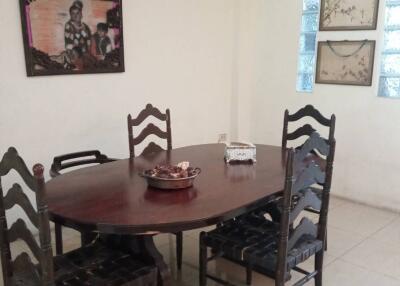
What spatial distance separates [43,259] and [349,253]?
216cm

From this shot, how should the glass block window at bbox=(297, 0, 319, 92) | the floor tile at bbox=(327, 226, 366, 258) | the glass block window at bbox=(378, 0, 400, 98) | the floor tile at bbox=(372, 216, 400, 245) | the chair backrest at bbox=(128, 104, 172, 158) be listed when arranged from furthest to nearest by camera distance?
the glass block window at bbox=(297, 0, 319, 92), the glass block window at bbox=(378, 0, 400, 98), the floor tile at bbox=(372, 216, 400, 245), the floor tile at bbox=(327, 226, 366, 258), the chair backrest at bbox=(128, 104, 172, 158)

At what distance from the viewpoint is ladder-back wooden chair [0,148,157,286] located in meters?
1.42

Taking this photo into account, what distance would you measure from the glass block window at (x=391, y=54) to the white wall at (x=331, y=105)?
52 mm

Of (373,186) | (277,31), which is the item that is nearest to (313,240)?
(373,186)

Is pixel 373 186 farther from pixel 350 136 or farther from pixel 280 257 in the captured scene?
pixel 280 257

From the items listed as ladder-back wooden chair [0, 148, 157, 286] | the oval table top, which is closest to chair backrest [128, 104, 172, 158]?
the oval table top

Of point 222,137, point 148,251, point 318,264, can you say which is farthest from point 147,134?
point 222,137

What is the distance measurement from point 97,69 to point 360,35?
229cm

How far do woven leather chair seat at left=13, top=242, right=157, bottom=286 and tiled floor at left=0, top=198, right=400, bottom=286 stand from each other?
2.47 feet

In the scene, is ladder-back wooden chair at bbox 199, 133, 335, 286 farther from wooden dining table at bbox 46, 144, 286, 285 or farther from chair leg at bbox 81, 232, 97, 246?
chair leg at bbox 81, 232, 97, 246

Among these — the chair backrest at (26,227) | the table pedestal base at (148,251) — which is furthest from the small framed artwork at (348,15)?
the chair backrest at (26,227)

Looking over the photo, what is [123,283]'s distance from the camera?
1668 millimetres

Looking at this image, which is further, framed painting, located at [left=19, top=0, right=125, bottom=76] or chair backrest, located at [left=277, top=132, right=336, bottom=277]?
framed painting, located at [left=19, top=0, right=125, bottom=76]

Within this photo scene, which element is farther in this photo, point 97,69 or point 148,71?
point 148,71
